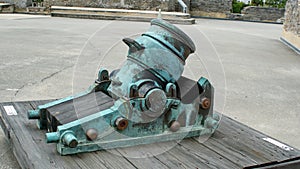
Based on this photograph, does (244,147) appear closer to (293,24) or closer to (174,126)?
(174,126)

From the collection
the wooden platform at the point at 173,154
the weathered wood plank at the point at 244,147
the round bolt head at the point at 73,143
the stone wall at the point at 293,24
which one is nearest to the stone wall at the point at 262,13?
the stone wall at the point at 293,24

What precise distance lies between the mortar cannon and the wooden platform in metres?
0.05

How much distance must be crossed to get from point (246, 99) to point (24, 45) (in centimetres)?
395

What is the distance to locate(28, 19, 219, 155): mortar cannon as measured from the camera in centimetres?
181

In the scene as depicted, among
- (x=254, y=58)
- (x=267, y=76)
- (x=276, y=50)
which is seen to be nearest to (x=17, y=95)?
(x=267, y=76)

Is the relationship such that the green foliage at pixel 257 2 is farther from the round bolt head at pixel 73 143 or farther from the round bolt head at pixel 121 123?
the round bolt head at pixel 73 143

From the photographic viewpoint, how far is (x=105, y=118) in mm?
1813

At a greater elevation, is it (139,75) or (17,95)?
(139,75)

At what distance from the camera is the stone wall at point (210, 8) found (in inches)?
717


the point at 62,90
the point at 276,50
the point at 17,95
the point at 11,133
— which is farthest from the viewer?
the point at 276,50

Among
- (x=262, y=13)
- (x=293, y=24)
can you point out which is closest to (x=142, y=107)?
(x=293, y=24)

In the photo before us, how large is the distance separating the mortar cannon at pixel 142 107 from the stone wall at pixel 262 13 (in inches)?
674

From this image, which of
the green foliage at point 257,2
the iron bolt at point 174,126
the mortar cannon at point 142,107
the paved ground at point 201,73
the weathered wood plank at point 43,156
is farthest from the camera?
the green foliage at point 257,2

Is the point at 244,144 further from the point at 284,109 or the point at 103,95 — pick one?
the point at 284,109
